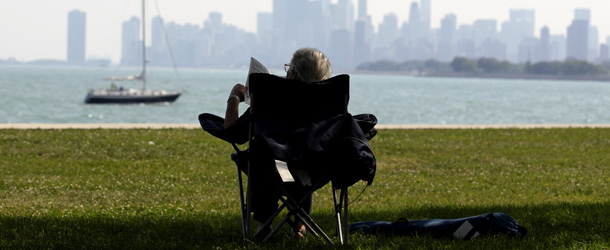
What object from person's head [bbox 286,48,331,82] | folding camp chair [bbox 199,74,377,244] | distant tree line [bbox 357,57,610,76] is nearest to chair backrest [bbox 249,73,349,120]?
folding camp chair [bbox 199,74,377,244]


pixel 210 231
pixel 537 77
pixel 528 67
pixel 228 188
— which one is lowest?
pixel 228 188

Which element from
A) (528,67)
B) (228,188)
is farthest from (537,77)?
(228,188)

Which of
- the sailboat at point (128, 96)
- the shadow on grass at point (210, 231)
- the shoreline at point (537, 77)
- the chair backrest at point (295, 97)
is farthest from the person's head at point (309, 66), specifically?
the shoreline at point (537, 77)

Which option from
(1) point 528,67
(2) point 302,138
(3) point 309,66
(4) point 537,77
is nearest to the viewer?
(2) point 302,138

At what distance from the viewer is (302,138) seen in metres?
3.70

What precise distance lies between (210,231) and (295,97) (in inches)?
41.4

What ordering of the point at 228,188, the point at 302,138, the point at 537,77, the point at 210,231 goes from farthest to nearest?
the point at 537,77 < the point at 228,188 < the point at 210,231 < the point at 302,138

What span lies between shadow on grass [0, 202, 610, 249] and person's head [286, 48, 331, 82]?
868mm

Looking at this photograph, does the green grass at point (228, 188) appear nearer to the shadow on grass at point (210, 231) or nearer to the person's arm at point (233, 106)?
the shadow on grass at point (210, 231)

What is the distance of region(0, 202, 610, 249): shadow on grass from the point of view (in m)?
3.88

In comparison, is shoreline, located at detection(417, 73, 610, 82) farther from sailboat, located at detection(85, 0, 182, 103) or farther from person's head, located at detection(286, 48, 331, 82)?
person's head, located at detection(286, 48, 331, 82)

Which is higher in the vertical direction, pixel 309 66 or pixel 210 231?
pixel 309 66

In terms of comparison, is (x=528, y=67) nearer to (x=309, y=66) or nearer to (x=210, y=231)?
(x=210, y=231)

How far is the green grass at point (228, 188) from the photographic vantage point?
408 cm
